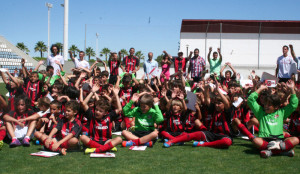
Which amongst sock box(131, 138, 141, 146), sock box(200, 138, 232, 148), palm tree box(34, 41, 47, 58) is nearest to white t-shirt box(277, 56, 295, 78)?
Answer: sock box(200, 138, 232, 148)

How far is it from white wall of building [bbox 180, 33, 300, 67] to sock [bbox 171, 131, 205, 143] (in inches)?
890

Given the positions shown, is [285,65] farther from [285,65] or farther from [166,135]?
[166,135]

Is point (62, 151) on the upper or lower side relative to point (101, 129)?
lower

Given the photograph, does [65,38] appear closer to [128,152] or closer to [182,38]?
[182,38]

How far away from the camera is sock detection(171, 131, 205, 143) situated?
215 inches

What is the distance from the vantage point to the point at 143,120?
571 cm

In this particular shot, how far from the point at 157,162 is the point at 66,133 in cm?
170

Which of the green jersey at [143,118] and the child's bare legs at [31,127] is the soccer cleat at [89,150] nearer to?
the green jersey at [143,118]

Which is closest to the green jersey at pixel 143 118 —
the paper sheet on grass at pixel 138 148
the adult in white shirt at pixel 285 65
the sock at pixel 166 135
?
the sock at pixel 166 135

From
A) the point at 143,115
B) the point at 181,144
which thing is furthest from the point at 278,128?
the point at 143,115

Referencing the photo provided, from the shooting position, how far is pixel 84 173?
12.7ft

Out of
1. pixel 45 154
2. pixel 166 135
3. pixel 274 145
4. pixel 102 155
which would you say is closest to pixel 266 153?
pixel 274 145

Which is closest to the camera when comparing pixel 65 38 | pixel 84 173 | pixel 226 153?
pixel 84 173

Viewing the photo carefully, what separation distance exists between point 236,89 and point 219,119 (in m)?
1.49
